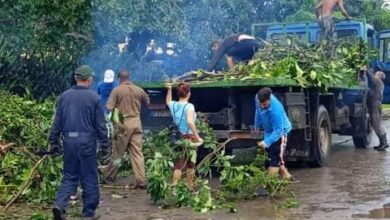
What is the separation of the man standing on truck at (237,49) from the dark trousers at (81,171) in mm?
5555

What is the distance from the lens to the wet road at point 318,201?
9.20 meters

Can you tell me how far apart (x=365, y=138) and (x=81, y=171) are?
937 cm

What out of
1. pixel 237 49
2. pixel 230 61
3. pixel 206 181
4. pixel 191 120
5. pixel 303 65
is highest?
pixel 237 49

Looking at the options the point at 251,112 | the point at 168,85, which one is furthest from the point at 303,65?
the point at 168,85

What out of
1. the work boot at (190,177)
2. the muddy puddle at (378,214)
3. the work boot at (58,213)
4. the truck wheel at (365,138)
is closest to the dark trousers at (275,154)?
the work boot at (190,177)

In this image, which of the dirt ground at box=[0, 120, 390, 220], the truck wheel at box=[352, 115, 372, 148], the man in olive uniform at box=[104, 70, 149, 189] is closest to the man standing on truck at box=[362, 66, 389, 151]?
the truck wheel at box=[352, 115, 372, 148]

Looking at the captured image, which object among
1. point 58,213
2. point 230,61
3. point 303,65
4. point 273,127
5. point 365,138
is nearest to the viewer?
point 58,213

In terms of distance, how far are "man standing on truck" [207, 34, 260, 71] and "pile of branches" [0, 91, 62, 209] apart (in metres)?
3.74

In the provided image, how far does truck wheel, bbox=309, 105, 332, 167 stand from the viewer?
13.2 metres

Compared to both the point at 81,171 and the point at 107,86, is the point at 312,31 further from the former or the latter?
the point at 81,171

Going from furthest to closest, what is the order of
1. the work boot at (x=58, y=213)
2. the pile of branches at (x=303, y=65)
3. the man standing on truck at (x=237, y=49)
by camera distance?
1. the man standing on truck at (x=237, y=49)
2. the pile of branches at (x=303, y=65)
3. the work boot at (x=58, y=213)

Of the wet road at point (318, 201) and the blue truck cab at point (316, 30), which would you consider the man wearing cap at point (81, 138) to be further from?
the blue truck cab at point (316, 30)

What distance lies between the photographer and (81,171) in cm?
884

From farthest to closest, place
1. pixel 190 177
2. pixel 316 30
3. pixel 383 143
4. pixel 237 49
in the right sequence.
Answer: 1. pixel 316 30
2. pixel 383 143
3. pixel 237 49
4. pixel 190 177
